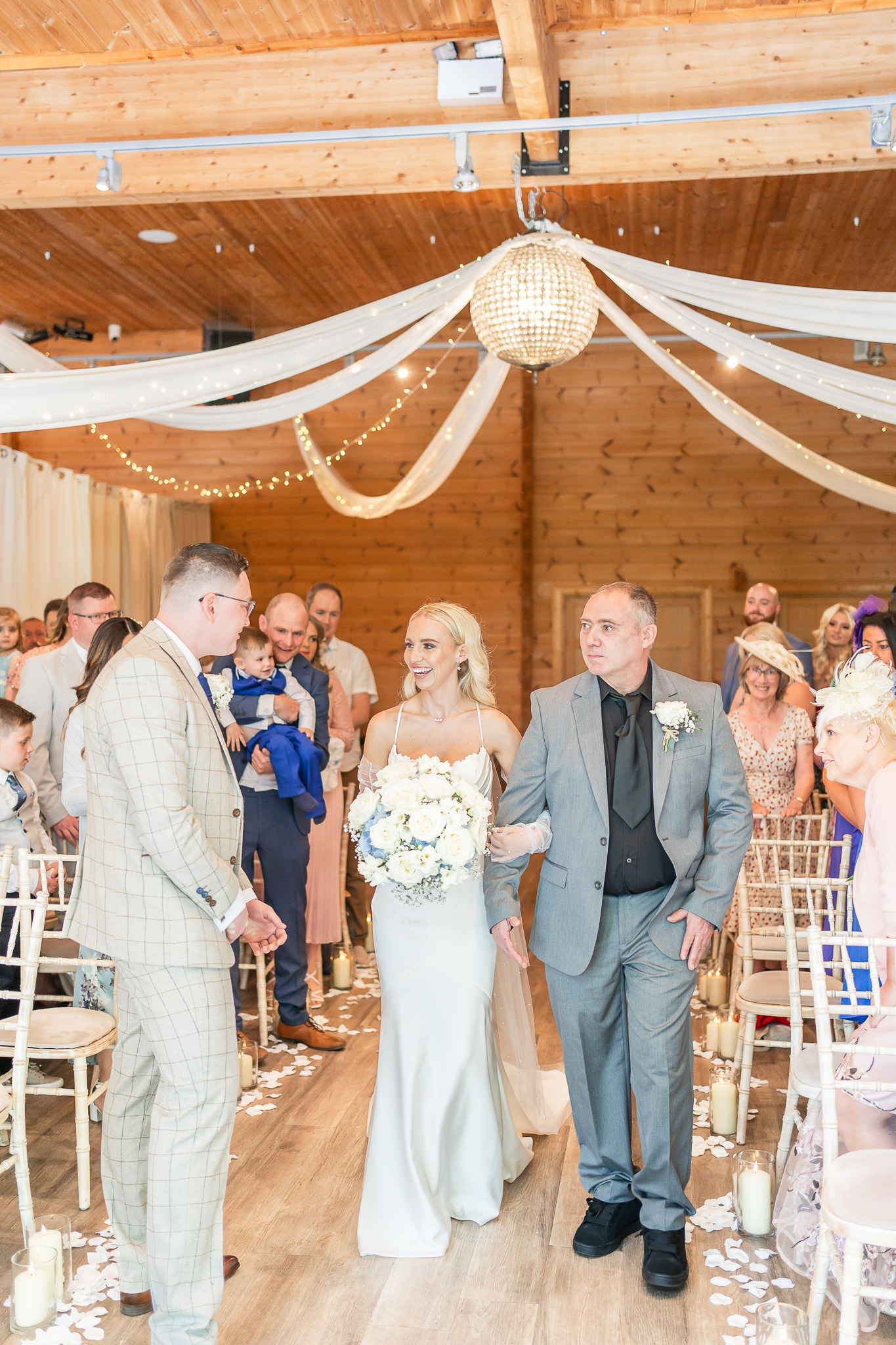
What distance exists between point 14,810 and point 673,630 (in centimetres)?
623

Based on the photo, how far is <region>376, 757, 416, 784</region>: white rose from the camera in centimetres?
308

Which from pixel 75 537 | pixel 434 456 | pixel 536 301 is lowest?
pixel 75 537

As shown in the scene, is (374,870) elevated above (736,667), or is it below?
below

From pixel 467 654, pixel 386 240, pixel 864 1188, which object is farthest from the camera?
pixel 386 240

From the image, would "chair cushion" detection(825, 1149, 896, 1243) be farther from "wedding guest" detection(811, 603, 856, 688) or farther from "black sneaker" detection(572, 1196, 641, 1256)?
"wedding guest" detection(811, 603, 856, 688)

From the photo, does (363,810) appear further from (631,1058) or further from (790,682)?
(790,682)

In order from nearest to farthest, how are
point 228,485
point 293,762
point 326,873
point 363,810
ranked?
point 363,810
point 293,762
point 326,873
point 228,485

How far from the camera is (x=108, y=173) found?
14.6ft

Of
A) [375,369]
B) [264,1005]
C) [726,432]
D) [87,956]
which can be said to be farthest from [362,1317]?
[726,432]

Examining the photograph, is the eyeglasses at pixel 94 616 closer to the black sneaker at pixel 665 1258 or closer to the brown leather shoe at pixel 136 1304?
the brown leather shoe at pixel 136 1304

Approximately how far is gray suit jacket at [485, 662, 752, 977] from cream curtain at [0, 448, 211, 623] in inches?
190

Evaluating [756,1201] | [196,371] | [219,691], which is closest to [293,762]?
[219,691]

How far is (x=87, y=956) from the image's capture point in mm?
3627

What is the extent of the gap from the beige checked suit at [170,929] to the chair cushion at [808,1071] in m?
1.46
